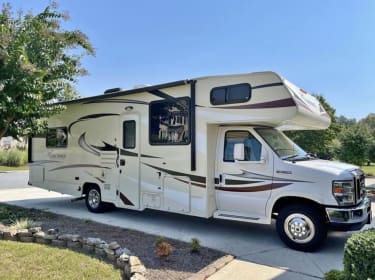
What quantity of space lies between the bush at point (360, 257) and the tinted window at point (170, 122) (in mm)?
4445

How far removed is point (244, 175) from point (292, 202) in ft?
3.30

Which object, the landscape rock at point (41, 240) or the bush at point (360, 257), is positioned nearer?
the bush at point (360, 257)

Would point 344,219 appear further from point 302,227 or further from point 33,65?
point 33,65

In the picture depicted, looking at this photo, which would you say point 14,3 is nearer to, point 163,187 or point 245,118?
point 163,187

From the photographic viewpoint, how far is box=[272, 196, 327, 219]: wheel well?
5782mm

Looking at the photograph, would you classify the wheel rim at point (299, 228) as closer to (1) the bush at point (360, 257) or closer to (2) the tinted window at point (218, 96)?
(2) the tinted window at point (218, 96)

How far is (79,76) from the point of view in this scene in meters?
9.04

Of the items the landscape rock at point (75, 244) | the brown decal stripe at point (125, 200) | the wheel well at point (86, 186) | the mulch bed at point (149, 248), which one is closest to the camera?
the mulch bed at point (149, 248)

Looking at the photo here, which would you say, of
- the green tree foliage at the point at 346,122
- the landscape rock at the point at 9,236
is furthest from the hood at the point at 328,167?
the green tree foliage at the point at 346,122

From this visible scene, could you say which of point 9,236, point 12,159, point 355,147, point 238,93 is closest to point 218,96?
point 238,93

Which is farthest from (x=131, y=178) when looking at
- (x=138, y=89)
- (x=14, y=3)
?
(x=14, y=3)

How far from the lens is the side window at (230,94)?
6.33 meters

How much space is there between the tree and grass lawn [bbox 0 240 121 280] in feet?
10.5

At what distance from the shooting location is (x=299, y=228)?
579 centimetres
